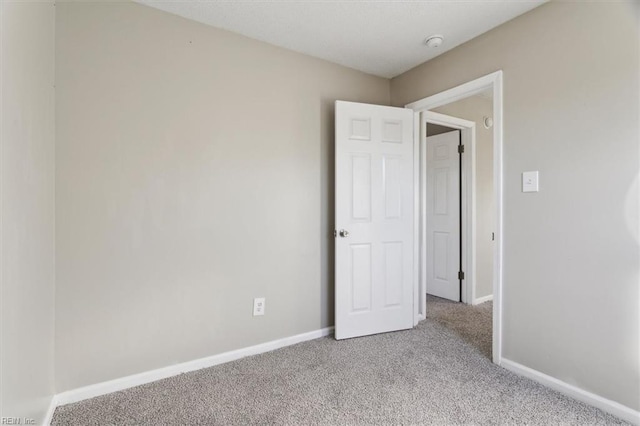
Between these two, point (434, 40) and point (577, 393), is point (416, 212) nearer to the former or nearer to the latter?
point (434, 40)

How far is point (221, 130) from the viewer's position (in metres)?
2.25

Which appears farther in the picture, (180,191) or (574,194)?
(180,191)

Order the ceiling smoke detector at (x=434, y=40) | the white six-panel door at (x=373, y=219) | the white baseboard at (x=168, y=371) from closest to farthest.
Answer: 1. the white baseboard at (x=168, y=371)
2. the ceiling smoke detector at (x=434, y=40)
3. the white six-panel door at (x=373, y=219)

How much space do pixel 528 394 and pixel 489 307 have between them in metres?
1.76

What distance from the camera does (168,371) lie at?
2057 mm

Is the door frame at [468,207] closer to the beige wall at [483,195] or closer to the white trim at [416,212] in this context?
the beige wall at [483,195]

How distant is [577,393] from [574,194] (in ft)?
3.72

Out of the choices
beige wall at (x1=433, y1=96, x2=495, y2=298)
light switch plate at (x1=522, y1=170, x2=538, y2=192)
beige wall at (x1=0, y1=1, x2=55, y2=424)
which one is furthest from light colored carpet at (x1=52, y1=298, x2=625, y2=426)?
beige wall at (x1=433, y1=96, x2=495, y2=298)

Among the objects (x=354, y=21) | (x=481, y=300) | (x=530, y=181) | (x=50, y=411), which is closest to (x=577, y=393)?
(x=530, y=181)

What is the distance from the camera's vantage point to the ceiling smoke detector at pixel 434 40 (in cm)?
232

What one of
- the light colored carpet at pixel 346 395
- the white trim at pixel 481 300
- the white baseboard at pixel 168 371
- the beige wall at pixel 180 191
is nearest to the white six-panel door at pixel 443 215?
the white trim at pixel 481 300


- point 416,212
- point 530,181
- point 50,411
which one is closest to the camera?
point 50,411

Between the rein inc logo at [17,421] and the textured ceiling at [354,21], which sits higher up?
the textured ceiling at [354,21]

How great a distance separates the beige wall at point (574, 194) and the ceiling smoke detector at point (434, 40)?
13.6 inches
